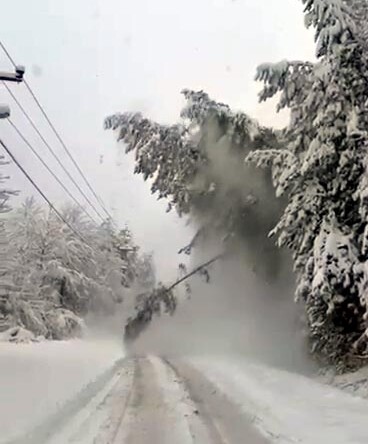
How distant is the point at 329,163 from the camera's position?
15.9 meters

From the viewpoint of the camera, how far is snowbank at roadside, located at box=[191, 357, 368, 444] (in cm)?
912

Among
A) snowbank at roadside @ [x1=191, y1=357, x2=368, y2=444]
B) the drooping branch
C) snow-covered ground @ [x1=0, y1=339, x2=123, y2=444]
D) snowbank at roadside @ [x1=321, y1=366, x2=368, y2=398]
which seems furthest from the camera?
the drooping branch

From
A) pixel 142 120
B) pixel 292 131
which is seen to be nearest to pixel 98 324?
pixel 142 120

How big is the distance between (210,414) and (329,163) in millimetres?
7052

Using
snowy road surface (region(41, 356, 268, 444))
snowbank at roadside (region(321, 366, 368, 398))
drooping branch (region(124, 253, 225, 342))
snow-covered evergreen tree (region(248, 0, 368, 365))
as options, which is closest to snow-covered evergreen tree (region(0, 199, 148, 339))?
drooping branch (region(124, 253, 225, 342))

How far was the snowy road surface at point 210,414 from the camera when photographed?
8.98m

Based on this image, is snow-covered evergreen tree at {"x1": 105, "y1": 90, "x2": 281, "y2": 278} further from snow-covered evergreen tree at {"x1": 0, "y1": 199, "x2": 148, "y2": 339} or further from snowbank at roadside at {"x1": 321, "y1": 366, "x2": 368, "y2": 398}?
snow-covered evergreen tree at {"x1": 0, "y1": 199, "x2": 148, "y2": 339}

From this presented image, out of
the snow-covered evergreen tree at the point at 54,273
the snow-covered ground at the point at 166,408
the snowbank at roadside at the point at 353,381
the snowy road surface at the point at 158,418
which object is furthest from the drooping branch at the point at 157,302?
the snow-covered evergreen tree at the point at 54,273

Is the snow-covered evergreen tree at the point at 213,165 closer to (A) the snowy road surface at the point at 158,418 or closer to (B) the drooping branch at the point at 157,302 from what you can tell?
(B) the drooping branch at the point at 157,302

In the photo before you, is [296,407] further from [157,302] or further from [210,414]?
[157,302]

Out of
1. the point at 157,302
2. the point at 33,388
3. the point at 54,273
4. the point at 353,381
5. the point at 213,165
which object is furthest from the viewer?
the point at 54,273

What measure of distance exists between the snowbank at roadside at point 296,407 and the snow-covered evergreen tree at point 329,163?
217 cm

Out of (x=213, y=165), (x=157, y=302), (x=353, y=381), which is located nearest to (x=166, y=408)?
(x=353, y=381)

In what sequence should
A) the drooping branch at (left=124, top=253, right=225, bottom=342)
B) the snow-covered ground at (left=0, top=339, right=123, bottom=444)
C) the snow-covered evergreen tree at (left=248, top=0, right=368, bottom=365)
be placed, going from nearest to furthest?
the snow-covered ground at (left=0, top=339, right=123, bottom=444), the snow-covered evergreen tree at (left=248, top=0, right=368, bottom=365), the drooping branch at (left=124, top=253, right=225, bottom=342)
